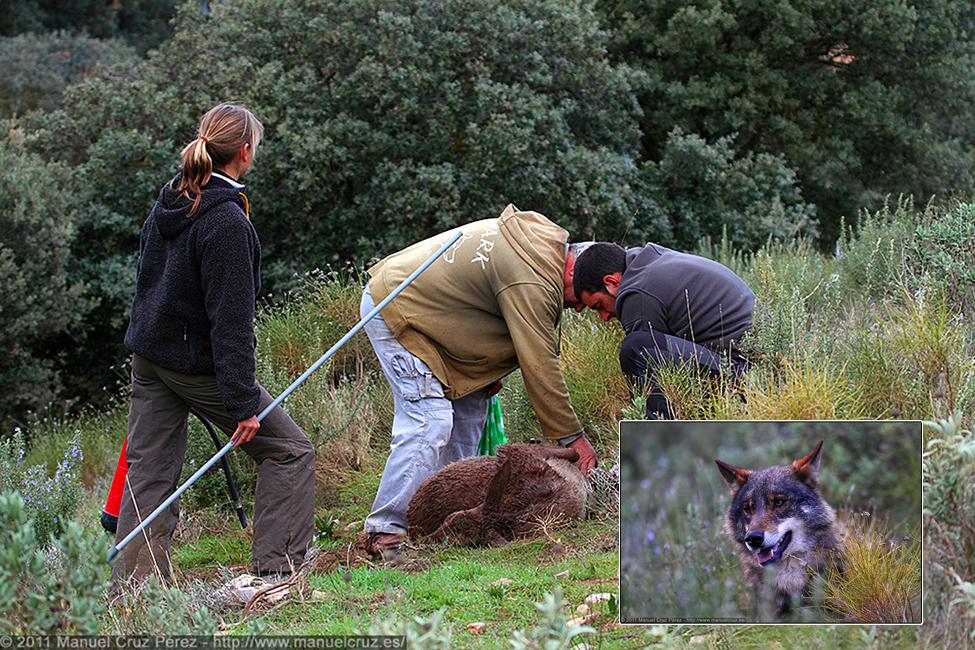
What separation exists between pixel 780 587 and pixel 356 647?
127 cm

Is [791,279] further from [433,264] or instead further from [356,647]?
[356,647]

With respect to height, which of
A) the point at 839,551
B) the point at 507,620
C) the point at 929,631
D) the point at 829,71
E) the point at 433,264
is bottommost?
the point at 507,620

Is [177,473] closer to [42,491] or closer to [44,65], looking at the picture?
[42,491]

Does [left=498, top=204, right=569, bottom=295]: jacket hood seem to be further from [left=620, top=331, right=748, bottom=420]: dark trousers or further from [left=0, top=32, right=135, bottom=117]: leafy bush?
[left=0, top=32, right=135, bottom=117]: leafy bush

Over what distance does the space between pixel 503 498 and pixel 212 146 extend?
7.31 feet

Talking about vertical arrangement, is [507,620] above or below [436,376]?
below

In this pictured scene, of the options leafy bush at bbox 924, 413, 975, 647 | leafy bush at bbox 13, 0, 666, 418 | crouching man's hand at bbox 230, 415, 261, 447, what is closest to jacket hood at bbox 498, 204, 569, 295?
crouching man's hand at bbox 230, 415, 261, 447

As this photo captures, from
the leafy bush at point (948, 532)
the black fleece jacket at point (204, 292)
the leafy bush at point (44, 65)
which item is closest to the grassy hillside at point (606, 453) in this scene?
the leafy bush at point (948, 532)

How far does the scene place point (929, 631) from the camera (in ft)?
11.6

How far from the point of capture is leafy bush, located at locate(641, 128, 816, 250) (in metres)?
15.1

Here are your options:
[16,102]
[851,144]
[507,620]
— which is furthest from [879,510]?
[16,102]

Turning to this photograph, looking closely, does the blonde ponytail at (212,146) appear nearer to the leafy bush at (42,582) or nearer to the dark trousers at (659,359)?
the leafy bush at (42,582)

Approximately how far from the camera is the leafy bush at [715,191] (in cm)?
1509

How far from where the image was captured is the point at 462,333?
5.98 m
